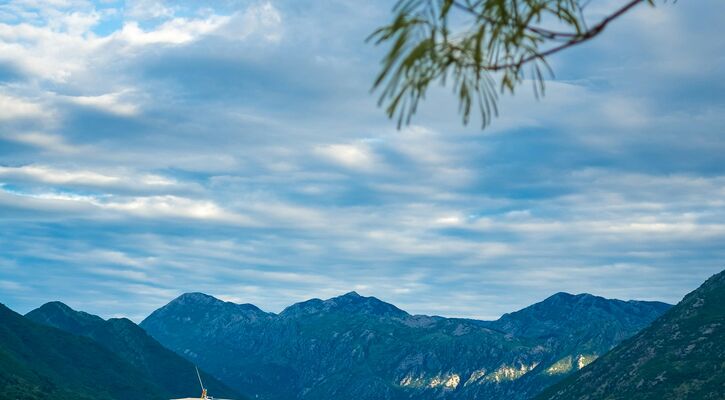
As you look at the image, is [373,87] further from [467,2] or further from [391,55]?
[467,2]

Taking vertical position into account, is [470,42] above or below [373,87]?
above

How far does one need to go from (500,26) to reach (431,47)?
2.54 m

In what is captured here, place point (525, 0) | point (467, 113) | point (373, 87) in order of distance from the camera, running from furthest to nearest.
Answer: point (525, 0), point (467, 113), point (373, 87)

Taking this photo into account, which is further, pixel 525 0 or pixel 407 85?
pixel 525 0

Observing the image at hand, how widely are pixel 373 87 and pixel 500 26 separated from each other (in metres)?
5.38

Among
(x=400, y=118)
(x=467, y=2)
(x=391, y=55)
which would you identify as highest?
(x=467, y=2)

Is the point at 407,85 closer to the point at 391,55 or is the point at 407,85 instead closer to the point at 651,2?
the point at 391,55

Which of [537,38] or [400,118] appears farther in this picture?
[537,38]

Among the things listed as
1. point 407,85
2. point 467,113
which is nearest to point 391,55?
point 407,85

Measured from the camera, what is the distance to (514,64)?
89.4 feet

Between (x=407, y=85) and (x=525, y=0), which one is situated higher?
(x=525, y=0)

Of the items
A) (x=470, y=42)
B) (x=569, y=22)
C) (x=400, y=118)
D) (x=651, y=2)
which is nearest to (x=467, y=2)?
(x=470, y=42)

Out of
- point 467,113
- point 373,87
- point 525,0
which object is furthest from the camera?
point 525,0

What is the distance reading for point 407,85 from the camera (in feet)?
83.4
